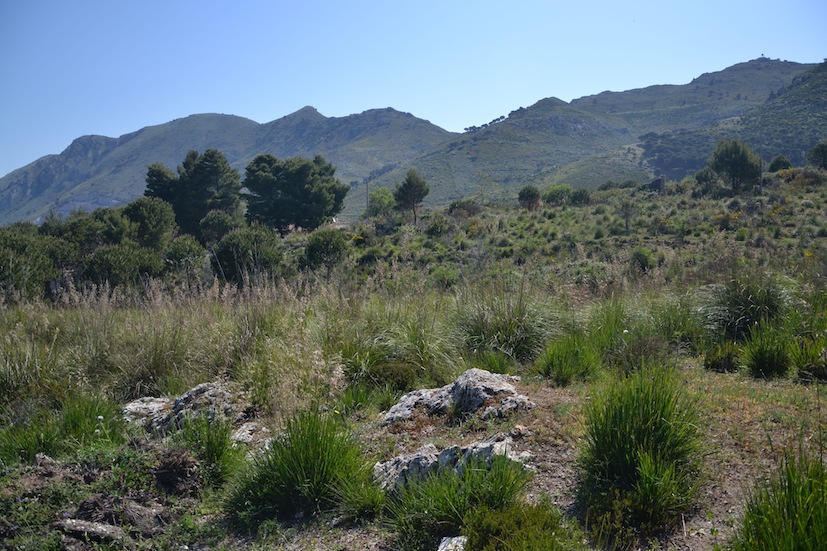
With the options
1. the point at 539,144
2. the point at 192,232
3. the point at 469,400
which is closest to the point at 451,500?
the point at 469,400

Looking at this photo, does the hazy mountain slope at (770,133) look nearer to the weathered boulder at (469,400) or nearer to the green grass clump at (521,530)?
the weathered boulder at (469,400)

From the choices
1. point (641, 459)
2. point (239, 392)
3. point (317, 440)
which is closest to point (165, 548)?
point (317, 440)

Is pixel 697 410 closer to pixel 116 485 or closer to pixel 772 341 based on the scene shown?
pixel 772 341

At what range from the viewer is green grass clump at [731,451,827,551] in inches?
84.7

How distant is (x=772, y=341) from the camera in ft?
18.0

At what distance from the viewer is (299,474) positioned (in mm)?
3693

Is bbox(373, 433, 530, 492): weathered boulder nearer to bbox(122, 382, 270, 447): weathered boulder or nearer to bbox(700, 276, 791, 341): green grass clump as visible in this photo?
bbox(122, 382, 270, 447): weathered boulder

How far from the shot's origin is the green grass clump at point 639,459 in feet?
9.83

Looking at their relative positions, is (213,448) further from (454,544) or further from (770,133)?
(770,133)

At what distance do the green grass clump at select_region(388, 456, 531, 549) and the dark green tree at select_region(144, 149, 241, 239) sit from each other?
41981mm

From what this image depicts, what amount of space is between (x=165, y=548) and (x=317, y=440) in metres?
1.12

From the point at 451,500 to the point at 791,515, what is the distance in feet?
5.46

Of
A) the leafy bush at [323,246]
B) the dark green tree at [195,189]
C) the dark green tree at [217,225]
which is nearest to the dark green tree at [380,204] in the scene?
the dark green tree at [195,189]

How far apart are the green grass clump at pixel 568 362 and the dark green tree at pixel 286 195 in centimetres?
3873
